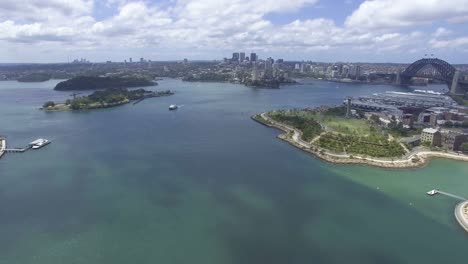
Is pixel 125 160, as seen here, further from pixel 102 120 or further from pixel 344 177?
pixel 102 120

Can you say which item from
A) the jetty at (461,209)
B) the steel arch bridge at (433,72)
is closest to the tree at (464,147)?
the jetty at (461,209)

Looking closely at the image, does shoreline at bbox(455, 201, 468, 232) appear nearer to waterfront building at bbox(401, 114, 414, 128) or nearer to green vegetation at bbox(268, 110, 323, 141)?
green vegetation at bbox(268, 110, 323, 141)

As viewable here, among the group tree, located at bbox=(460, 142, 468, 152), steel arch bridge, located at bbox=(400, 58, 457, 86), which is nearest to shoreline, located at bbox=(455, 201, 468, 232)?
tree, located at bbox=(460, 142, 468, 152)

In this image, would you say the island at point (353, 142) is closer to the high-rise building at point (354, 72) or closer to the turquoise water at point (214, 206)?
the turquoise water at point (214, 206)

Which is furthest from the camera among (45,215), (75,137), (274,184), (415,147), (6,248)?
(75,137)


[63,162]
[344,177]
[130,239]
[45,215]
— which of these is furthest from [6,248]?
[344,177]

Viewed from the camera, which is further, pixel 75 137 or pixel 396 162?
pixel 75 137
